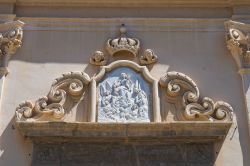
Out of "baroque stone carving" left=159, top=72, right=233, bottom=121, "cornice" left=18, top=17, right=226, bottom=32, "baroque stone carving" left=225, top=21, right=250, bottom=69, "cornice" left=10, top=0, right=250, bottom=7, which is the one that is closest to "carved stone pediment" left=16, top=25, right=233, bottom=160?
"baroque stone carving" left=159, top=72, right=233, bottom=121

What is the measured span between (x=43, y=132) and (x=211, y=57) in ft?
7.66

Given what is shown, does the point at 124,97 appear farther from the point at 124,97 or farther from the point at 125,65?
the point at 125,65

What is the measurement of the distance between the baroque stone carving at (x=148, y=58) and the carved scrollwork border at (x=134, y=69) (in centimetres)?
9

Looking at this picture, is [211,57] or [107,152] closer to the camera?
[107,152]

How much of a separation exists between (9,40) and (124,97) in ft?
5.49

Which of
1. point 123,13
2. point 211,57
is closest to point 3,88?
point 123,13

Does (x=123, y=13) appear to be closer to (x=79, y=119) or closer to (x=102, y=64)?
(x=102, y=64)

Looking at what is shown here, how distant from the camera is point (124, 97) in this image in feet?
20.4

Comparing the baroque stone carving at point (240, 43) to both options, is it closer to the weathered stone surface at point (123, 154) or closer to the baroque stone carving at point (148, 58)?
the baroque stone carving at point (148, 58)

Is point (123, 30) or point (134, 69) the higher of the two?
point (123, 30)

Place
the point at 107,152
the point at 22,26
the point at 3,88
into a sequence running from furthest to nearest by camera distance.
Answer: the point at 22,26 < the point at 3,88 < the point at 107,152

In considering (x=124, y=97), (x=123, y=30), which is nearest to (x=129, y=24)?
(x=123, y=30)

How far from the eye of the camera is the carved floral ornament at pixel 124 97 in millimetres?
6086

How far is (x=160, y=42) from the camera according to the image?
6.71m
